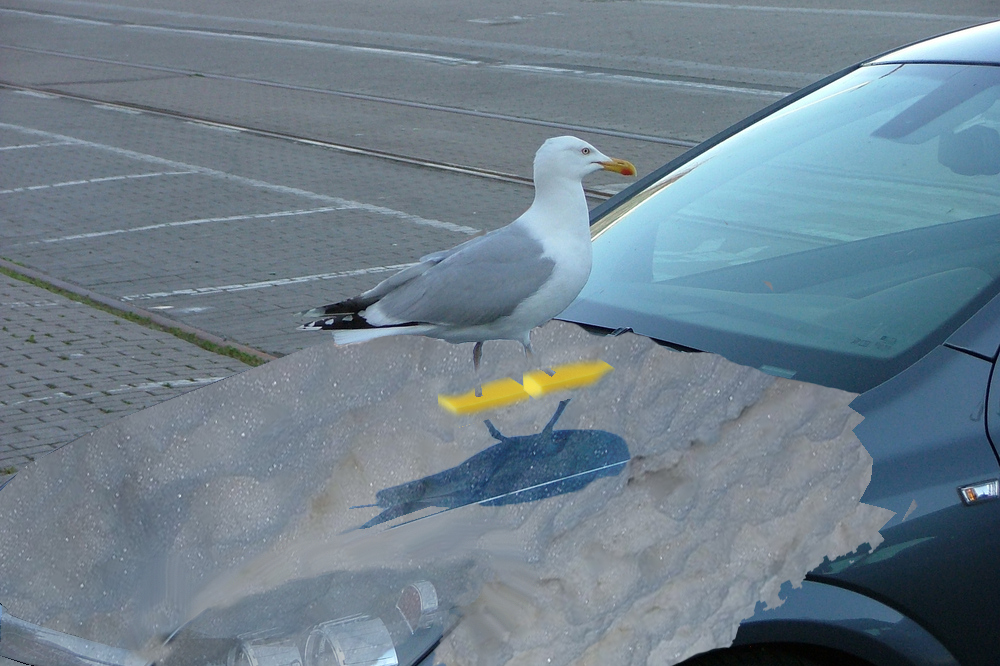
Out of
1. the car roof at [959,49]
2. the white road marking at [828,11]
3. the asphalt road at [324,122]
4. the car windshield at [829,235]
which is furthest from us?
the white road marking at [828,11]

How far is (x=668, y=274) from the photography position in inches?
110

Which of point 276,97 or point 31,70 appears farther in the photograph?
point 31,70

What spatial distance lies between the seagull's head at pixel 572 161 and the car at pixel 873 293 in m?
0.65

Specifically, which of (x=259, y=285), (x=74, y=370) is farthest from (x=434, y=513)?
(x=259, y=285)

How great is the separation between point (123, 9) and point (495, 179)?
20.3 m

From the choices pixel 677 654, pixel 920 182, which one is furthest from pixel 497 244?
pixel 920 182

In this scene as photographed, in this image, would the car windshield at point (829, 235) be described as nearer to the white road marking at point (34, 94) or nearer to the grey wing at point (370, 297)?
the grey wing at point (370, 297)

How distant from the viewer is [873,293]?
2498 millimetres

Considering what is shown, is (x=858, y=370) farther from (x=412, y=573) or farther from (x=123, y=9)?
(x=123, y=9)

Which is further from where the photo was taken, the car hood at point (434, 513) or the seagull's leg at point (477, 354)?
the seagull's leg at point (477, 354)

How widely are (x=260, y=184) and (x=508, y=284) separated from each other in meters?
8.14

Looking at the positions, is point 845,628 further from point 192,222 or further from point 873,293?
point 192,222

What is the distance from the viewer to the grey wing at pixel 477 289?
1816mm

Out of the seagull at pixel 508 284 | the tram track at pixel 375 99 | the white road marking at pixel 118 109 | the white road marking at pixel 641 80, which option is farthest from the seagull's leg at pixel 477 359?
the white road marking at pixel 118 109
